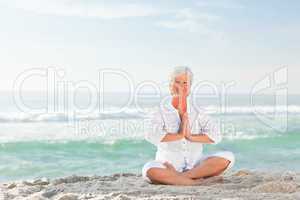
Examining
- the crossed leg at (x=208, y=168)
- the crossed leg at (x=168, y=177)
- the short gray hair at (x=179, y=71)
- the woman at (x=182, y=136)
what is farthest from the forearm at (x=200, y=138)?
the short gray hair at (x=179, y=71)

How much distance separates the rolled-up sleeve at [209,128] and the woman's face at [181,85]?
272 millimetres

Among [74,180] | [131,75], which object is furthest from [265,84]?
[74,180]

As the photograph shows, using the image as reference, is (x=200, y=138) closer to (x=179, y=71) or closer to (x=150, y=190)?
(x=179, y=71)

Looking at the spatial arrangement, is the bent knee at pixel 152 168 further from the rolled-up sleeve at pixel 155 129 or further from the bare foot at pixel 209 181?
the bare foot at pixel 209 181

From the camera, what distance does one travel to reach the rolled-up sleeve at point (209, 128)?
473 cm

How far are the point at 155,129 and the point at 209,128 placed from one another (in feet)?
1.57

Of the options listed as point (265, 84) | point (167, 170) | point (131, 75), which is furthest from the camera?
point (265, 84)

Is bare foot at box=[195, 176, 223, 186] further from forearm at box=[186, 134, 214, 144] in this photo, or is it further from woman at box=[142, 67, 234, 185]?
forearm at box=[186, 134, 214, 144]

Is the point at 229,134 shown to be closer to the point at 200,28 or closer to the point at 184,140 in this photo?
the point at 200,28

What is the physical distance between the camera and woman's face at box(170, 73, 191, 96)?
4711 millimetres

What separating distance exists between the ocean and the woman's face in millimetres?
257

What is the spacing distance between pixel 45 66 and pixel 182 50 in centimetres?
537

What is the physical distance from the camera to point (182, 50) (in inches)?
846

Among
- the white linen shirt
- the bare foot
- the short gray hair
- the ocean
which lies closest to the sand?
the bare foot
